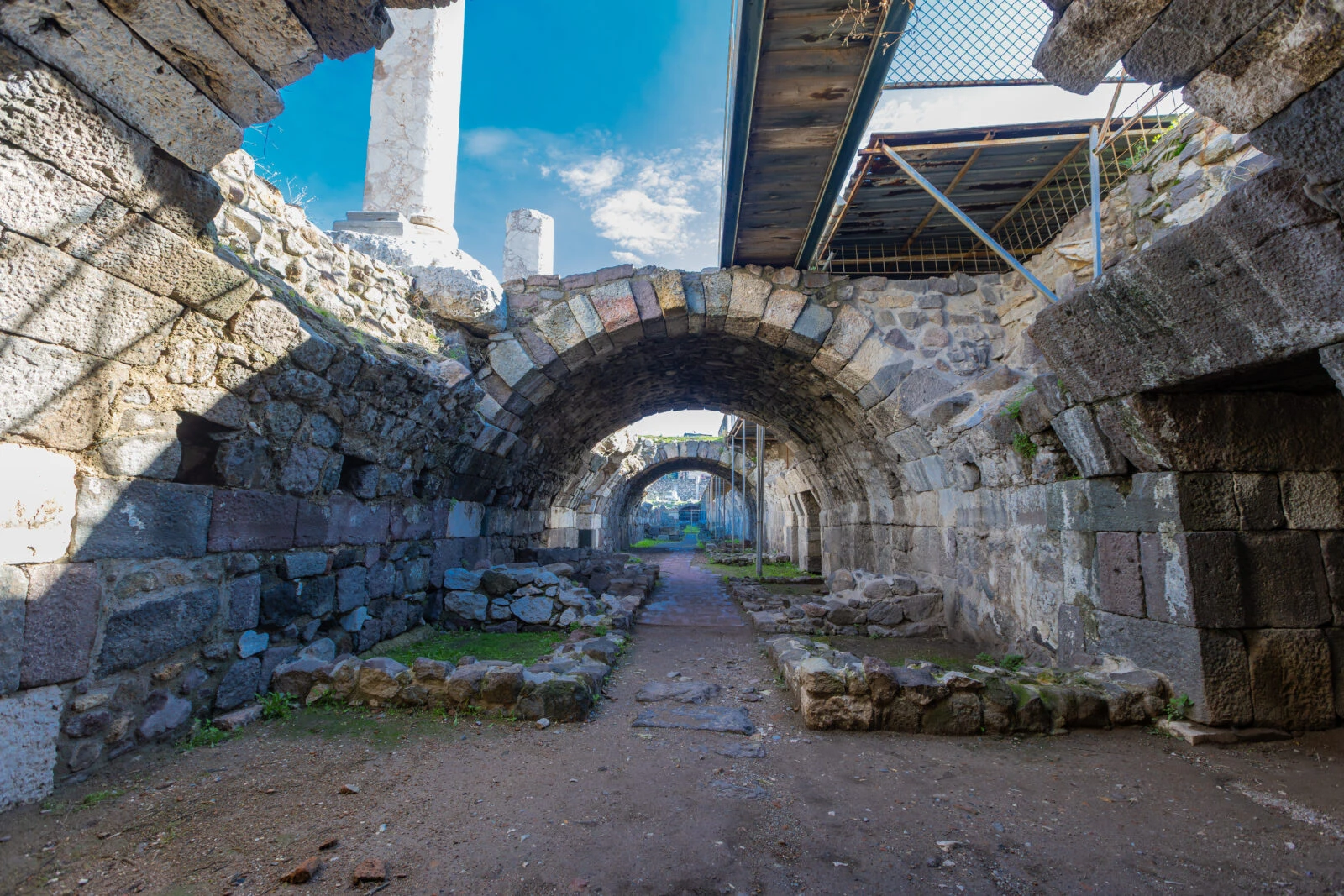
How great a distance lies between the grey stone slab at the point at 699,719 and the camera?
3.76 meters

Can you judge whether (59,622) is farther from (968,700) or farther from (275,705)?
(968,700)

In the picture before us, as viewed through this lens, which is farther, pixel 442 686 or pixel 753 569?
pixel 753 569

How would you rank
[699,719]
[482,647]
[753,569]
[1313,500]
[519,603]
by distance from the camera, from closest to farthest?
[1313,500]
[699,719]
[482,647]
[519,603]
[753,569]

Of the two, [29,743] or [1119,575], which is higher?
[1119,575]

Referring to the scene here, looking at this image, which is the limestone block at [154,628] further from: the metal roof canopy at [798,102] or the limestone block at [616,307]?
the metal roof canopy at [798,102]

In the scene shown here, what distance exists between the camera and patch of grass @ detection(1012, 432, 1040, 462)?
4770 millimetres

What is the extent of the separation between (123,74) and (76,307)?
36.5 inches

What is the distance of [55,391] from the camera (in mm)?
2586

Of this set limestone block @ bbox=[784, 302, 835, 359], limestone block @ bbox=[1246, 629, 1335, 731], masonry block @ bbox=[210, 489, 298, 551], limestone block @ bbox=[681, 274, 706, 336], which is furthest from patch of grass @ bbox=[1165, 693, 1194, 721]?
masonry block @ bbox=[210, 489, 298, 551]

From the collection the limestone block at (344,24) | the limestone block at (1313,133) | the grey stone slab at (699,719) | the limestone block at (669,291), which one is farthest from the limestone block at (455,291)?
the limestone block at (1313,133)

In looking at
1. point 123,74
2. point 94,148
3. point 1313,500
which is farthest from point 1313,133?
point 94,148

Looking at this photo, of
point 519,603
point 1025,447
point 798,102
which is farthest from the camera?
point 519,603

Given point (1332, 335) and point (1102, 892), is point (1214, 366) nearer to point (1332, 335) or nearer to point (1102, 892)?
point (1332, 335)

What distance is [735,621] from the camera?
773cm
